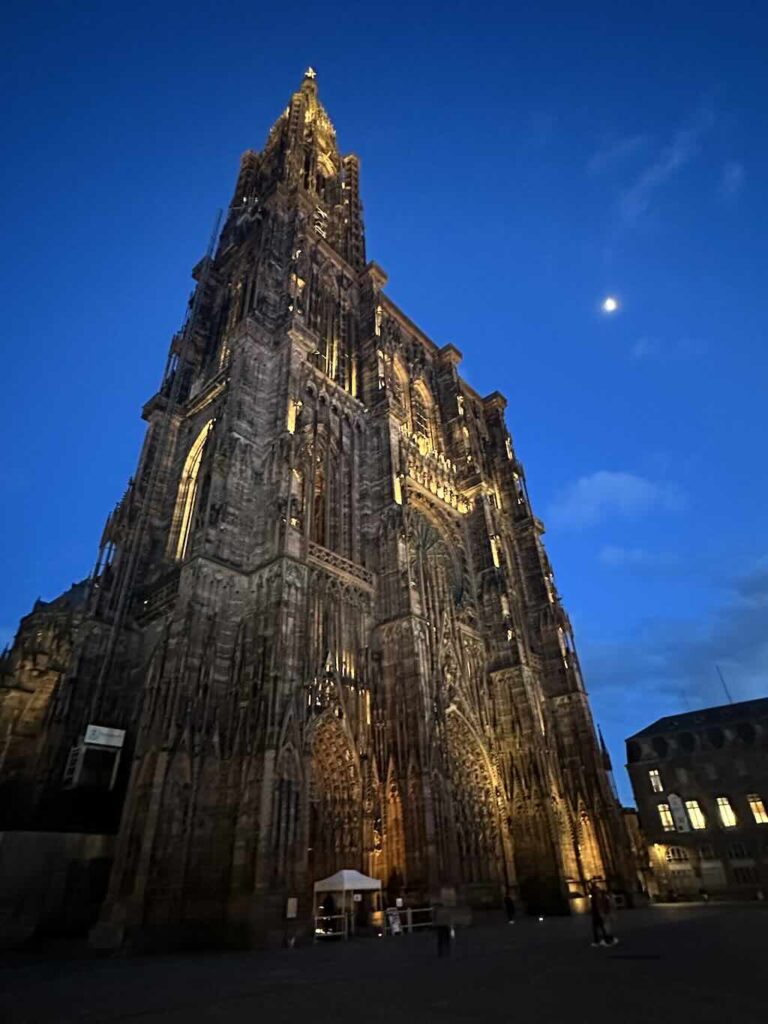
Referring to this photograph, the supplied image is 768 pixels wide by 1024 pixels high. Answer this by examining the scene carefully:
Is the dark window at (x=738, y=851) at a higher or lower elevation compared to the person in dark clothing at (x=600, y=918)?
higher

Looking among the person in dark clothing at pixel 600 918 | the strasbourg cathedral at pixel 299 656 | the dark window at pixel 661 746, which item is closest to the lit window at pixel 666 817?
the dark window at pixel 661 746

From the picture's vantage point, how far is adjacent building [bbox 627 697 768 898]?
4019 centimetres

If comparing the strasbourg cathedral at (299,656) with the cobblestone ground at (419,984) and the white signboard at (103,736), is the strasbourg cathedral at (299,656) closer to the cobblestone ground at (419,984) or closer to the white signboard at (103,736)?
the white signboard at (103,736)

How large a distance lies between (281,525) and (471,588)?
15.3 meters

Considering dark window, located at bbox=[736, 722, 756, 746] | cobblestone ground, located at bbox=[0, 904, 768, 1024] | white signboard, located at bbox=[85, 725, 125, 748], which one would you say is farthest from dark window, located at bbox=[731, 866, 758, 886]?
white signboard, located at bbox=[85, 725, 125, 748]

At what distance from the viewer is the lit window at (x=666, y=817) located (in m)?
44.2

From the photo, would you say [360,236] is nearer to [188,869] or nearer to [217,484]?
[217,484]

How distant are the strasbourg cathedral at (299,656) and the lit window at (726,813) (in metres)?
20.9

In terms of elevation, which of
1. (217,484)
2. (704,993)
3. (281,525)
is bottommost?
(704,993)

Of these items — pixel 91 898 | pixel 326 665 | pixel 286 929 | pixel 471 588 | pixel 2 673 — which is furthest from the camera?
pixel 471 588

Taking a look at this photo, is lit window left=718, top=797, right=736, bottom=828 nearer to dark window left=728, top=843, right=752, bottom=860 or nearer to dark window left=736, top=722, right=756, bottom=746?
dark window left=728, top=843, right=752, bottom=860

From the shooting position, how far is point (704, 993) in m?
6.45

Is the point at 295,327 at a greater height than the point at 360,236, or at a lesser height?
lesser

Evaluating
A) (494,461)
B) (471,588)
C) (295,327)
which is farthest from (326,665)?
(494,461)
